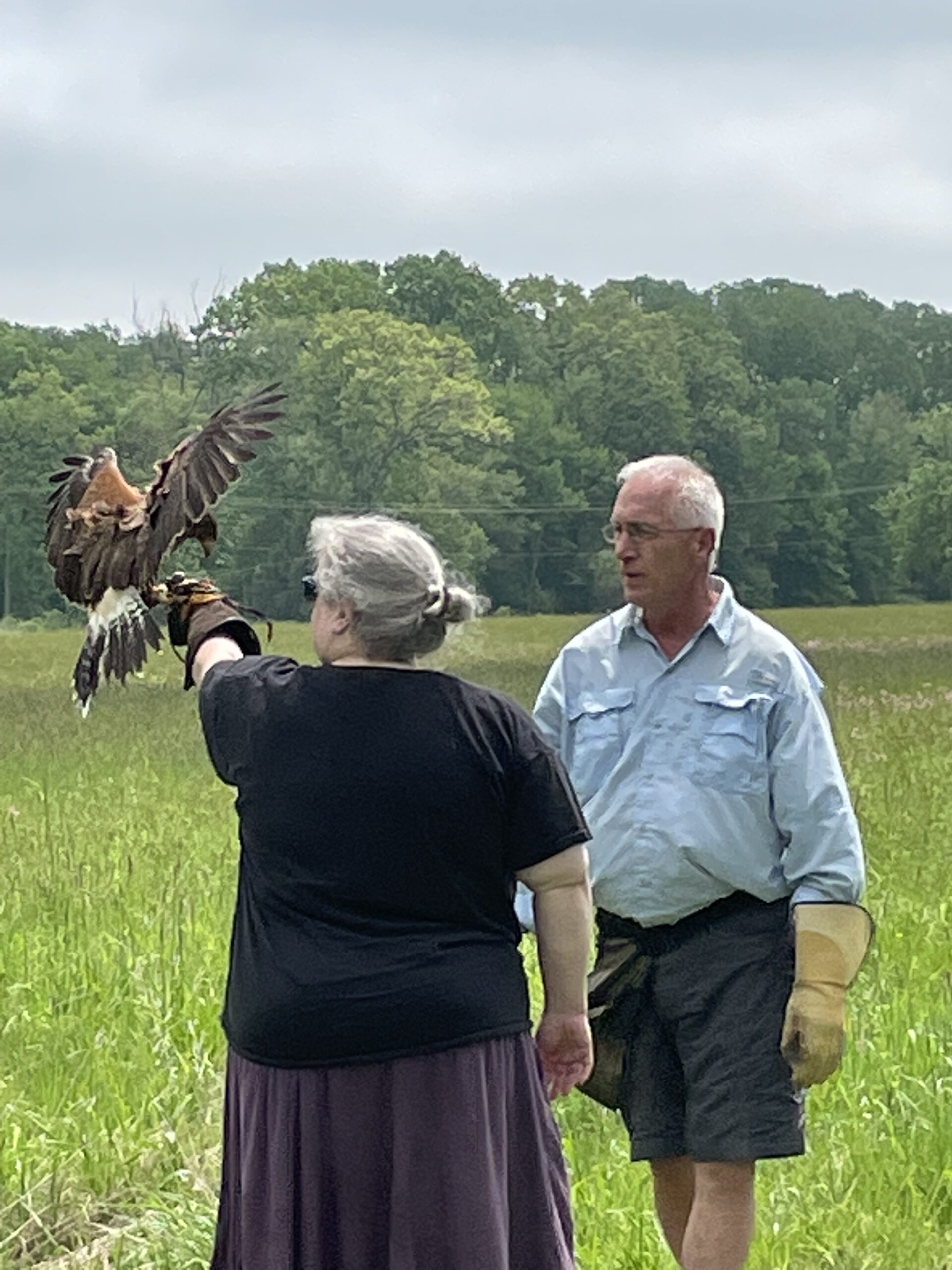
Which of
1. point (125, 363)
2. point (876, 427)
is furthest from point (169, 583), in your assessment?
point (876, 427)

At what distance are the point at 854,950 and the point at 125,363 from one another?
51155mm

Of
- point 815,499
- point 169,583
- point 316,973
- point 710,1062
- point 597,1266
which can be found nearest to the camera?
point 316,973

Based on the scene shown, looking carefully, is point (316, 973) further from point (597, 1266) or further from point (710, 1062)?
point (597, 1266)

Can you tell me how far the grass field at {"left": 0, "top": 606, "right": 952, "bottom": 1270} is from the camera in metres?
4.46

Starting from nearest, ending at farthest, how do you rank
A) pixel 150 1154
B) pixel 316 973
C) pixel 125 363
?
pixel 316 973, pixel 150 1154, pixel 125 363

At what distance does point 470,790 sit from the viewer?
122 inches

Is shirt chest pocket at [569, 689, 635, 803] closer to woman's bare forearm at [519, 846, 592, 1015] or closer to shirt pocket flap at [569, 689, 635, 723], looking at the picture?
shirt pocket flap at [569, 689, 635, 723]

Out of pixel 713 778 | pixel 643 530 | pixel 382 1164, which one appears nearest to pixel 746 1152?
pixel 713 778

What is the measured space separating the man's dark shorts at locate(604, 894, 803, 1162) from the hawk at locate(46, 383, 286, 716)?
1276 millimetres

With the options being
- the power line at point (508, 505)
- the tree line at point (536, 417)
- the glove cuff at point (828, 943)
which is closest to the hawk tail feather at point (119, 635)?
the glove cuff at point (828, 943)

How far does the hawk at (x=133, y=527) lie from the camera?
369 centimetres

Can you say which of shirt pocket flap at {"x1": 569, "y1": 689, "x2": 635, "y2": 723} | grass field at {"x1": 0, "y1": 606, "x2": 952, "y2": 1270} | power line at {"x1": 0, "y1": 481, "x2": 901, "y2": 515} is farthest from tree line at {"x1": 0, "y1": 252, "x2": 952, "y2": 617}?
shirt pocket flap at {"x1": 569, "y1": 689, "x2": 635, "y2": 723}

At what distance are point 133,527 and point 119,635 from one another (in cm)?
23

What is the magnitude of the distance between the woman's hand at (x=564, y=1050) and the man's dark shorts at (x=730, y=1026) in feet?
1.76
